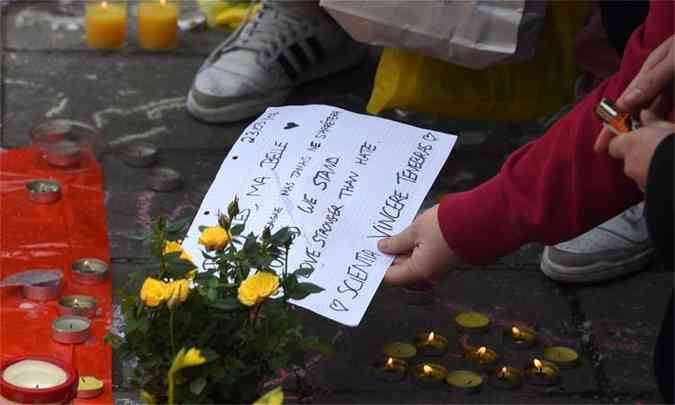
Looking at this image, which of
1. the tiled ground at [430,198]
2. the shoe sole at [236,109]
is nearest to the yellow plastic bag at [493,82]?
the tiled ground at [430,198]

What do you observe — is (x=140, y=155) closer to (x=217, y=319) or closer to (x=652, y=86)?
(x=217, y=319)

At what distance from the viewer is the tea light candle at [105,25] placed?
355 cm

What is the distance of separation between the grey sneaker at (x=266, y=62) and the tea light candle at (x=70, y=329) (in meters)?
→ 1.01

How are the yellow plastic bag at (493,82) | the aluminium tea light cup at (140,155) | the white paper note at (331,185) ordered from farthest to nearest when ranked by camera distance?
the aluminium tea light cup at (140,155) → the yellow plastic bag at (493,82) → the white paper note at (331,185)

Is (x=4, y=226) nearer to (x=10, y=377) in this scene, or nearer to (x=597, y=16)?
(x=10, y=377)

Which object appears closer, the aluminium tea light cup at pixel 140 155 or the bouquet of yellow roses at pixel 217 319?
the bouquet of yellow roses at pixel 217 319

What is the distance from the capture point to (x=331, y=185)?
6.44 feet

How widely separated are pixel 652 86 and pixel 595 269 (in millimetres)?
937

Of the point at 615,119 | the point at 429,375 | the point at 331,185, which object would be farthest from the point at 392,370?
the point at 615,119

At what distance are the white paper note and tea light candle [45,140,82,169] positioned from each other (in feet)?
3.13

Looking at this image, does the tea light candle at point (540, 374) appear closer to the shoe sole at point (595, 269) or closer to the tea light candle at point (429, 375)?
the tea light candle at point (429, 375)

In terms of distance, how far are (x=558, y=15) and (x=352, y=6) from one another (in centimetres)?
53

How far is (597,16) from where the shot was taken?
2.92 metres

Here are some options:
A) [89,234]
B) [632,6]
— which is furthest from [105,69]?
[632,6]
